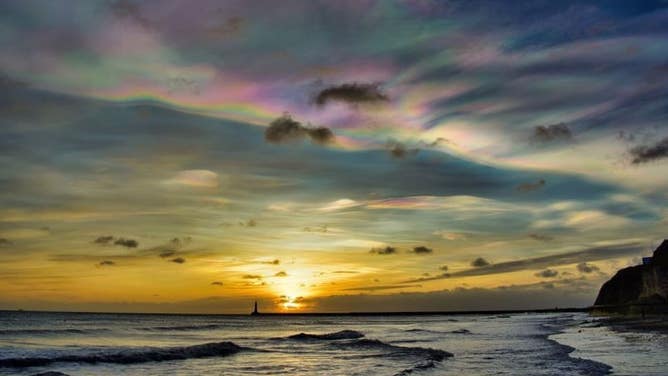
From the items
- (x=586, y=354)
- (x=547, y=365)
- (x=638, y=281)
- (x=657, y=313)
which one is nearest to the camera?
(x=547, y=365)

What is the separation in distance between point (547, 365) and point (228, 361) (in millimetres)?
24837

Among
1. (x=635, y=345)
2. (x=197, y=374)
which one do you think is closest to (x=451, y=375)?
(x=197, y=374)

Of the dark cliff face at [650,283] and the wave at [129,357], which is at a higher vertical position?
the dark cliff face at [650,283]

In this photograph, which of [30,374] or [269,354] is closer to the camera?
[30,374]

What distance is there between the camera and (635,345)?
4272cm

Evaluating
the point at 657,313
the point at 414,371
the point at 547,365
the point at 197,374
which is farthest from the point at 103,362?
the point at 657,313

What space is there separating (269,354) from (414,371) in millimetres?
23211

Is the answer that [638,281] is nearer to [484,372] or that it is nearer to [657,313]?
[657,313]

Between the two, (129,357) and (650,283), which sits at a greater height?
(650,283)

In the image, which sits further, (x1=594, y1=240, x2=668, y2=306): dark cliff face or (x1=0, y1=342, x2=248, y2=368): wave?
(x1=594, y1=240, x2=668, y2=306): dark cliff face

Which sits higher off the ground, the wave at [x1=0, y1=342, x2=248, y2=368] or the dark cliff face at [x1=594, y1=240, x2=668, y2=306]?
the dark cliff face at [x1=594, y1=240, x2=668, y2=306]

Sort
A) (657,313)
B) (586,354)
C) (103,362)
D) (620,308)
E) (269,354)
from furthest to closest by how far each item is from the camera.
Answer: (620,308), (657,313), (269,354), (103,362), (586,354)

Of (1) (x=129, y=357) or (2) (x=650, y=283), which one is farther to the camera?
(2) (x=650, y=283)

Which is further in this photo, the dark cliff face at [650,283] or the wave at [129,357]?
the dark cliff face at [650,283]
